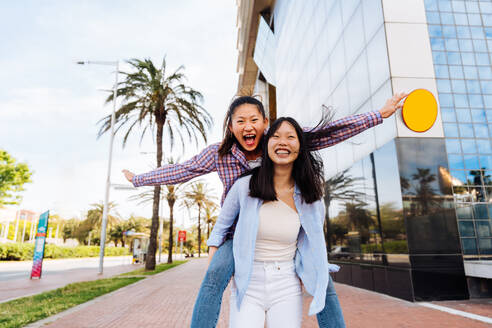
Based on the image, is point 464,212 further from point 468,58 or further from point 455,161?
point 468,58

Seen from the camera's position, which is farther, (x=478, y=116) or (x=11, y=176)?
(x=11, y=176)

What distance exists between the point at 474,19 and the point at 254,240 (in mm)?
12771

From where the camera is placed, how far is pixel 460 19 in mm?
10734

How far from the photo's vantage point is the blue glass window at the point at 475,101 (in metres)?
10.5

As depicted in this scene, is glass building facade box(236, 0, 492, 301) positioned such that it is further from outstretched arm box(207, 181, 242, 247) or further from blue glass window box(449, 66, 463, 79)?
A: outstretched arm box(207, 181, 242, 247)

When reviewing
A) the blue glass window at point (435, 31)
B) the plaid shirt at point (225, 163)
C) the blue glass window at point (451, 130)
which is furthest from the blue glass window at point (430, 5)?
the plaid shirt at point (225, 163)

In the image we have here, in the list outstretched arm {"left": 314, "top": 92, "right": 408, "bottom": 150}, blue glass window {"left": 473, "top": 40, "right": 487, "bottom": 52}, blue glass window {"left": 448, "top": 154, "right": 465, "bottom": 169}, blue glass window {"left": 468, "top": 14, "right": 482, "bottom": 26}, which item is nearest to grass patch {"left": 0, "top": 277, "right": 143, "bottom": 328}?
outstretched arm {"left": 314, "top": 92, "right": 408, "bottom": 150}

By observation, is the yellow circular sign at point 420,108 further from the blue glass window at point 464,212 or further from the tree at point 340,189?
the tree at point 340,189

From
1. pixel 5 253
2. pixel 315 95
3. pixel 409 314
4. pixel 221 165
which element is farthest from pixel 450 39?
pixel 5 253

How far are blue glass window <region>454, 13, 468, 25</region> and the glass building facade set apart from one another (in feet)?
0.14

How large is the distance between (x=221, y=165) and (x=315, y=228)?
0.83 meters

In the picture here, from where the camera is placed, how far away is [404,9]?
909 cm

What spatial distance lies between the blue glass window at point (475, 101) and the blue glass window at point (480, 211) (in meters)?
3.26

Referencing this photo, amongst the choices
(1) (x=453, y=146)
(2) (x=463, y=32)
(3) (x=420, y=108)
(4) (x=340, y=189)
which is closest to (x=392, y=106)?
(3) (x=420, y=108)
